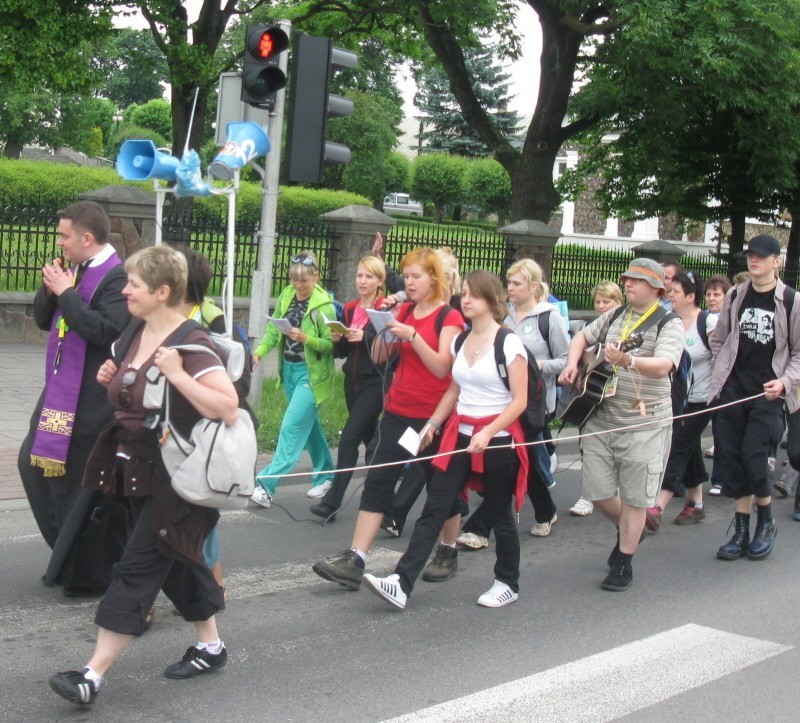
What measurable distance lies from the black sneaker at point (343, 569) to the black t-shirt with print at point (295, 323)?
2.24 metres

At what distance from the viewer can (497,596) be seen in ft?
19.2

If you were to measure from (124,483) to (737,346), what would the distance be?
13.9ft

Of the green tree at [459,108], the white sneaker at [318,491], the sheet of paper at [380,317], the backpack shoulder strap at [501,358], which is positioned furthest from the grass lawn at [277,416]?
the green tree at [459,108]

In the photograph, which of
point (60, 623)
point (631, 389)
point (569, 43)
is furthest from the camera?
point (569, 43)

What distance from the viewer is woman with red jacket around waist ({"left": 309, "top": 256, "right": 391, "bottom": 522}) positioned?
736cm

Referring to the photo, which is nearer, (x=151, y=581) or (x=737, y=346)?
(x=151, y=581)

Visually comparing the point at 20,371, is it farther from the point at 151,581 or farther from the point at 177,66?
the point at 177,66

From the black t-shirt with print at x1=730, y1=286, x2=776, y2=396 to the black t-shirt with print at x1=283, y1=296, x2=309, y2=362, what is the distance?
2.89 meters

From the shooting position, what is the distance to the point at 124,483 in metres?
4.43

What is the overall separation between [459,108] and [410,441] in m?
54.8

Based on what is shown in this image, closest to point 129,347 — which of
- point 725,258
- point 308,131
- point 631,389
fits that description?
point 631,389

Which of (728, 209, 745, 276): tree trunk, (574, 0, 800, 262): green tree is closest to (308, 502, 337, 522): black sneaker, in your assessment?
(574, 0, 800, 262): green tree

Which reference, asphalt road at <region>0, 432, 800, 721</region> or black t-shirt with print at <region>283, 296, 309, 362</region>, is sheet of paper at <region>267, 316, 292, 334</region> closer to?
black t-shirt with print at <region>283, 296, 309, 362</region>

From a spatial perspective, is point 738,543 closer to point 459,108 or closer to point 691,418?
point 691,418
